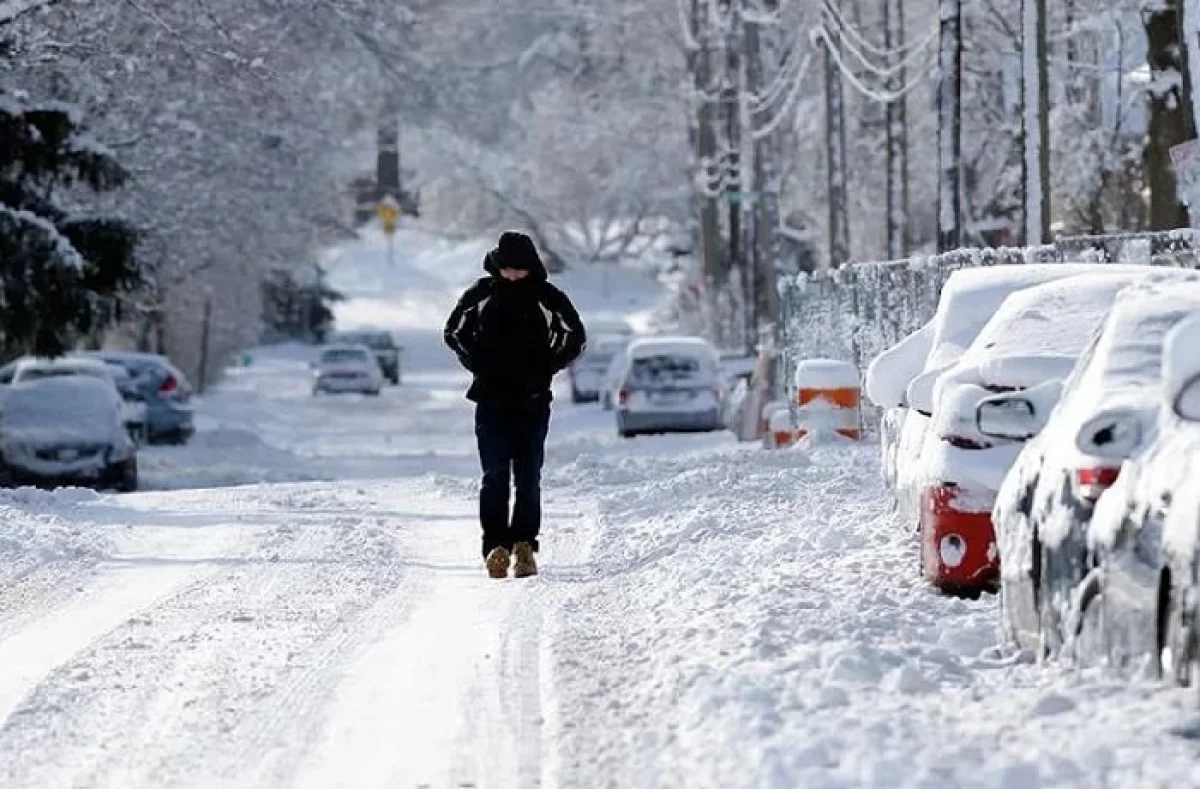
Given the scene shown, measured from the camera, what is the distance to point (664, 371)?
124 feet

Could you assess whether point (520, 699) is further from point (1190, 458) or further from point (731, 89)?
point (731, 89)

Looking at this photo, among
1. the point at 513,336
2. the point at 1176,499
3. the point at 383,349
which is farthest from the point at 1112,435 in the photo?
the point at 383,349

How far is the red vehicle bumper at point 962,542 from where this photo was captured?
11633 millimetres

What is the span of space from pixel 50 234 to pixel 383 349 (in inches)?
1906

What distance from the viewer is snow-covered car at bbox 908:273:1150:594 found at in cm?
1163

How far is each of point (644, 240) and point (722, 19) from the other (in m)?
58.9

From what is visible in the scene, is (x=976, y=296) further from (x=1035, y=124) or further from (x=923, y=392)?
(x=1035, y=124)

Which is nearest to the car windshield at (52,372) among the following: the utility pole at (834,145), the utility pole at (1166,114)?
the utility pole at (1166,114)

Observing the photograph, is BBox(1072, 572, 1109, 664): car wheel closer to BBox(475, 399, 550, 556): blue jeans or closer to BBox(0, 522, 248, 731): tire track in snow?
BBox(0, 522, 248, 731): tire track in snow

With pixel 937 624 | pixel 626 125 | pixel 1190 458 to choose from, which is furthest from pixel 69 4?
pixel 626 125

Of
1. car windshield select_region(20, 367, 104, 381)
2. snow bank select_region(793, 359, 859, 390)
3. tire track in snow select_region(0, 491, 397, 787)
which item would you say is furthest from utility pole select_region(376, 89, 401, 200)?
tire track in snow select_region(0, 491, 397, 787)

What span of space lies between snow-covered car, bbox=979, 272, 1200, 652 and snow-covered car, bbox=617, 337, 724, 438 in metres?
27.0

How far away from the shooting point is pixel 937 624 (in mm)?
10664

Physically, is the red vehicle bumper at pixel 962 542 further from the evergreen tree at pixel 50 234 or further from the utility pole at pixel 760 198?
the utility pole at pixel 760 198
